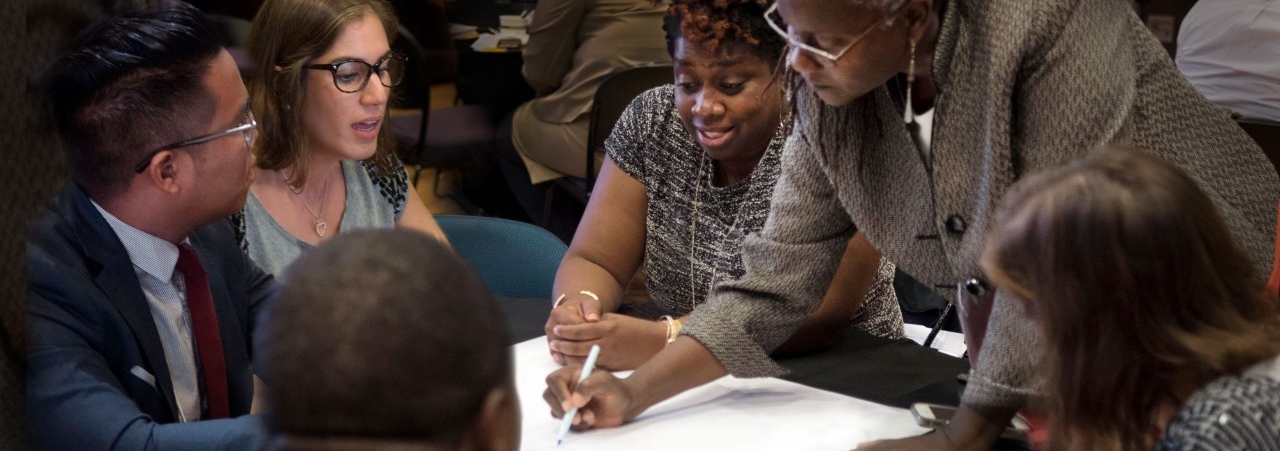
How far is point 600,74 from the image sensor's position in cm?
438

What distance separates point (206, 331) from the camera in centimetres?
164

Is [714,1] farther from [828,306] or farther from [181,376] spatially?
[181,376]

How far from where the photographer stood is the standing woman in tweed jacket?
1379 millimetres

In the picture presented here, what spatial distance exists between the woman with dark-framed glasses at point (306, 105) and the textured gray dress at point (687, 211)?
499 millimetres

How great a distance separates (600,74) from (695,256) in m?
2.14

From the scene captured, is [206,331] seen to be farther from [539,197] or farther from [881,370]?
[539,197]

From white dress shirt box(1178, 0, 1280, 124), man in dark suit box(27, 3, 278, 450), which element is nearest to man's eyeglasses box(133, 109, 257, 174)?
man in dark suit box(27, 3, 278, 450)

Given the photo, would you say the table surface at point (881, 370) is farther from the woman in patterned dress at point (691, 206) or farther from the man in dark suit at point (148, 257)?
the man in dark suit at point (148, 257)

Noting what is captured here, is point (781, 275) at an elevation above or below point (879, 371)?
above

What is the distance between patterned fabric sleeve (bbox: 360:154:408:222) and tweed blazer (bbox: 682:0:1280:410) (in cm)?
112

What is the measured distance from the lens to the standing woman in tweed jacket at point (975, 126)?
138cm

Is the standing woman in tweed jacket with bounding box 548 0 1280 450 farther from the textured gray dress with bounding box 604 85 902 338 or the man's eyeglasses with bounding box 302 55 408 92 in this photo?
the man's eyeglasses with bounding box 302 55 408 92

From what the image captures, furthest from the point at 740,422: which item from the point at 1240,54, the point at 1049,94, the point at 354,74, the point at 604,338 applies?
the point at 1240,54

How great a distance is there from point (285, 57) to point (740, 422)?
1188 mm
